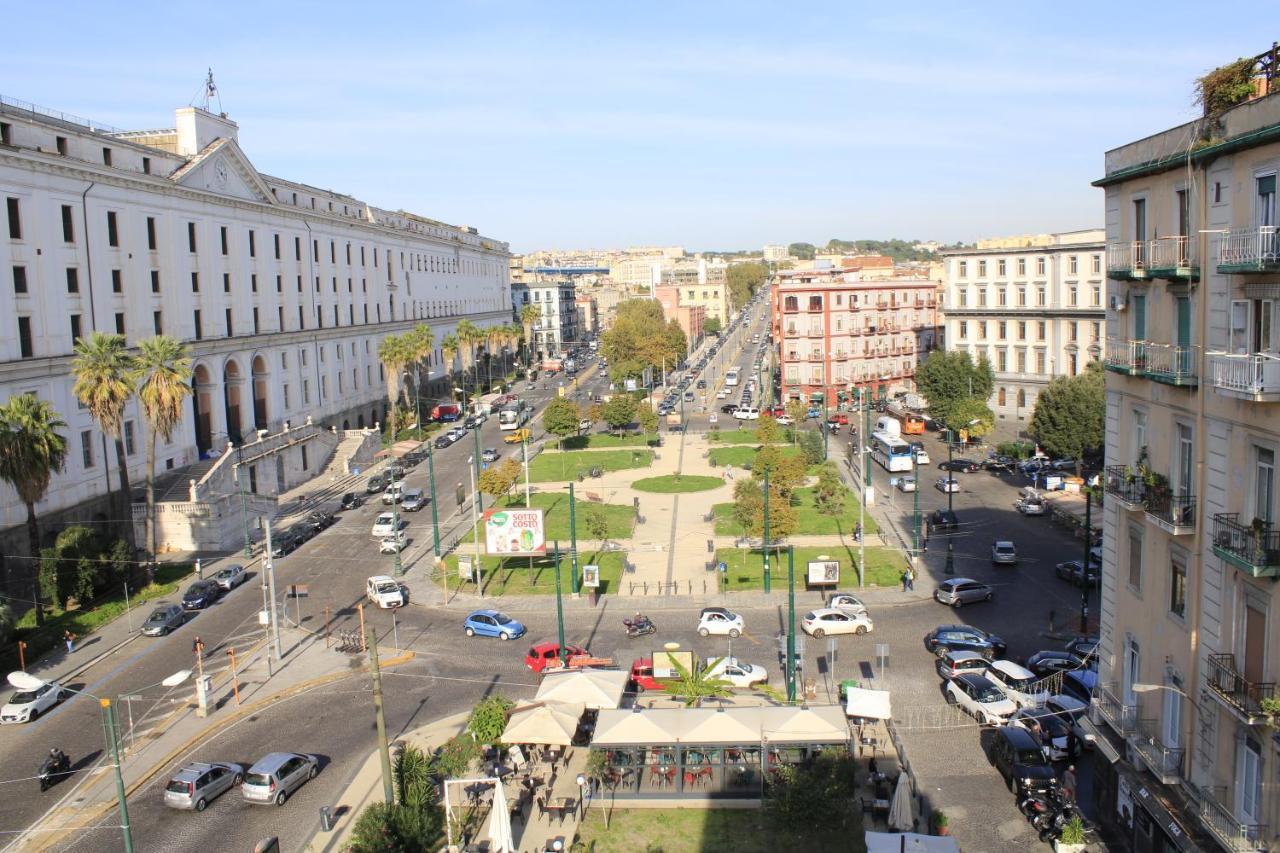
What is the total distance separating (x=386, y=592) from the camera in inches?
1836

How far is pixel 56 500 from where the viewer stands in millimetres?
52281

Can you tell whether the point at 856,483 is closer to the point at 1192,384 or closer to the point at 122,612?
the point at 122,612

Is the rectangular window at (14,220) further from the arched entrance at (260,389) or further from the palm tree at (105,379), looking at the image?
the arched entrance at (260,389)

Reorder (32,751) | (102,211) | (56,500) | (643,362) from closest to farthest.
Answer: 1. (32,751)
2. (56,500)
3. (102,211)
4. (643,362)

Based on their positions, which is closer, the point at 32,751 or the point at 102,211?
the point at 32,751

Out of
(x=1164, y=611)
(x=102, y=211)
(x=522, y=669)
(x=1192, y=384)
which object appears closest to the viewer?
(x=1192, y=384)

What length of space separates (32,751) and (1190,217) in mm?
35317

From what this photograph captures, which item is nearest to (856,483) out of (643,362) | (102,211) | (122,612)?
(122,612)

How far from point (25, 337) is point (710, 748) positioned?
43515 mm

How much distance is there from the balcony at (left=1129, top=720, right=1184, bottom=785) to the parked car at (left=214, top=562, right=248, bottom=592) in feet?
137

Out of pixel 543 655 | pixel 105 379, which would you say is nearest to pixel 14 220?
pixel 105 379

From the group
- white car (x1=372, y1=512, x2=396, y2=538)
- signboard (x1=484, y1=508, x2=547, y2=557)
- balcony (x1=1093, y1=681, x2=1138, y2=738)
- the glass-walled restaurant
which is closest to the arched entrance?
white car (x1=372, y1=512, x2=396, y2=538)

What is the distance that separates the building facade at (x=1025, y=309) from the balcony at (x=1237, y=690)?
229 feet

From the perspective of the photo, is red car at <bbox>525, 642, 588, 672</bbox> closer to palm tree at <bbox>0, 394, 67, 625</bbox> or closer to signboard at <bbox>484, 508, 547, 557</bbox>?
signboard at <bbox>484, 508, 547, 557</bbox>
